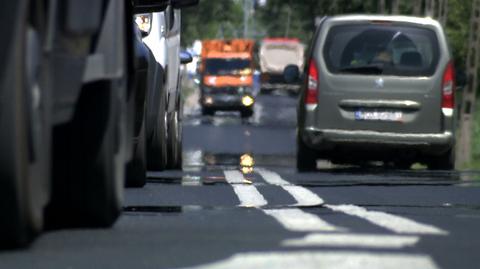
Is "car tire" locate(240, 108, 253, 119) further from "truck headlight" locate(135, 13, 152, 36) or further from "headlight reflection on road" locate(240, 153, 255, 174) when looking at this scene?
"truck headlight" locate(135, 13, 152, 36)

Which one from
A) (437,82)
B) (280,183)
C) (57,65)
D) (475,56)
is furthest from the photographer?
(475,56)

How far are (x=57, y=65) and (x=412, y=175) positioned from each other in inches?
438

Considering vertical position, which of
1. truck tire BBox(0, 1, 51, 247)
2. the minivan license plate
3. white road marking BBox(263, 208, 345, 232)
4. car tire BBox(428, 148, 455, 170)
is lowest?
car tire BBox(428, 148, 455, 170)

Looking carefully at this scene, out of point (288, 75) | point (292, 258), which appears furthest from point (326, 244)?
point (288, 75)

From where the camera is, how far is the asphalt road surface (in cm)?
714

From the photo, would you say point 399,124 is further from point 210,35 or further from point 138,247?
point 210,35

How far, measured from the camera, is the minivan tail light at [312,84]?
771 inches

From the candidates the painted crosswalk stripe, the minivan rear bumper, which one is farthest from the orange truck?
the painted crosswalk stripe

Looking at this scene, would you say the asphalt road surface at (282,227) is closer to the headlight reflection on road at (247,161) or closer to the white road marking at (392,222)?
the white road marking at (392,222)

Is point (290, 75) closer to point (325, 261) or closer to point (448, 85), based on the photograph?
point (448, 85)

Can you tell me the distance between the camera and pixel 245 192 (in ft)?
45.3

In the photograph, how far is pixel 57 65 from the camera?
761 centimetres

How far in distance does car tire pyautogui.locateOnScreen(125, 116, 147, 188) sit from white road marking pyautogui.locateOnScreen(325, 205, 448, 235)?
2648 mm

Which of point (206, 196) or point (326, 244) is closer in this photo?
point (326, 244)
